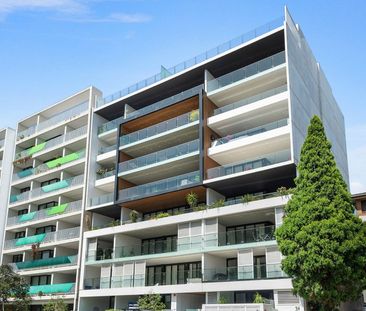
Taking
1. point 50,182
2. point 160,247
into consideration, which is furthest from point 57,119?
point 160,247

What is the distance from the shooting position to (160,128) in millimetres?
47250

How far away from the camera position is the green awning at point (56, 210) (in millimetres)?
54125

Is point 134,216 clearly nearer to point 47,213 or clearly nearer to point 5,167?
point 47,213

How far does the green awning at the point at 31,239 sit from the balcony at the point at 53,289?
229 inches

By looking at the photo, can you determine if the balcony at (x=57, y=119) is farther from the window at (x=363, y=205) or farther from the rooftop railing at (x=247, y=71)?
the window at (x=363, y=205)

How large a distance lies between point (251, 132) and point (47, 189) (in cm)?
2989

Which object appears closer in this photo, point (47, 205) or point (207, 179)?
point (207, 179)

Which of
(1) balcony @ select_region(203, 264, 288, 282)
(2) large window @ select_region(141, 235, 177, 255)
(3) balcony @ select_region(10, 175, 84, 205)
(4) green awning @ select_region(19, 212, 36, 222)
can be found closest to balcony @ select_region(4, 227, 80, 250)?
(4) green awning @ select_region(19, 212, 36, 222)

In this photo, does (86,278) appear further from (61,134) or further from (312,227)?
(312,227)

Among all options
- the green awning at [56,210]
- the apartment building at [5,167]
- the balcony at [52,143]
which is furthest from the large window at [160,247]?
the apartment building at [5,167]

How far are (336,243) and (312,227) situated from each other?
5.90 ft

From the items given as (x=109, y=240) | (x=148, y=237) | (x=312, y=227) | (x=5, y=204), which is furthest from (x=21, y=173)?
(x=312, y=227)

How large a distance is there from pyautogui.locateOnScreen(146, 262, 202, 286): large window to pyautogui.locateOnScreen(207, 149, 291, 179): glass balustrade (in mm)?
8848

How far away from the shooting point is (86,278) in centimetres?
4800
